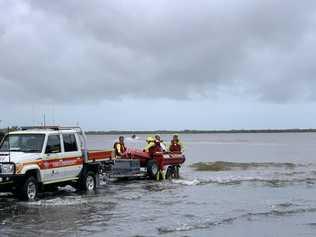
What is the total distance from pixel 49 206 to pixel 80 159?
4.07m

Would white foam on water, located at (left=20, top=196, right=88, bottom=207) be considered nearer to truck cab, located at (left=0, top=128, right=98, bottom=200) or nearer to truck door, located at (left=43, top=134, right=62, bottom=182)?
truck cab, located at (left=0, top=128, right=98, bottom=200)

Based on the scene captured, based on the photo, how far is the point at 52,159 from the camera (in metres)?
20.0

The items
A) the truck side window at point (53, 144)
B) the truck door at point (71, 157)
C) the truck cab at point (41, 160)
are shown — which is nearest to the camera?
the truck cab at point (41, 160)

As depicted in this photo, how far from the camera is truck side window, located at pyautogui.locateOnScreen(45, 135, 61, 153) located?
20.0 m

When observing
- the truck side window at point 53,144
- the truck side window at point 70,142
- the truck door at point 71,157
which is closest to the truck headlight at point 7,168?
the truck side window at point 53,144

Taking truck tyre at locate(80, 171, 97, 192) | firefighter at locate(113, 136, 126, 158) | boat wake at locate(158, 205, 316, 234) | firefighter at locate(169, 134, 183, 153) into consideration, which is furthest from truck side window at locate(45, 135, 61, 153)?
firefighter at locate(169, 134, 183, 153)

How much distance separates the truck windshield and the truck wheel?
2849mm

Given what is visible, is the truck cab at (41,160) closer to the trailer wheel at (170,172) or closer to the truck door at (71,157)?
the truck door at (71,157)

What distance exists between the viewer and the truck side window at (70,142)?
2102 cm

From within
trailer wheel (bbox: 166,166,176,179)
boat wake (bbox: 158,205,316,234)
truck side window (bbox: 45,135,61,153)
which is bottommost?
boat wake (bbox: 158,205,316,234)

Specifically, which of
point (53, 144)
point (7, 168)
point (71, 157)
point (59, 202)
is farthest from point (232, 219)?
point (71, 157)

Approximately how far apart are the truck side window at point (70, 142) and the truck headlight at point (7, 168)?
112 inches

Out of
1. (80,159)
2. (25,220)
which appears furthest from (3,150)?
(25,220)

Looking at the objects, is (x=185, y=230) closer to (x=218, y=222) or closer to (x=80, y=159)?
(x=218, y=222)
